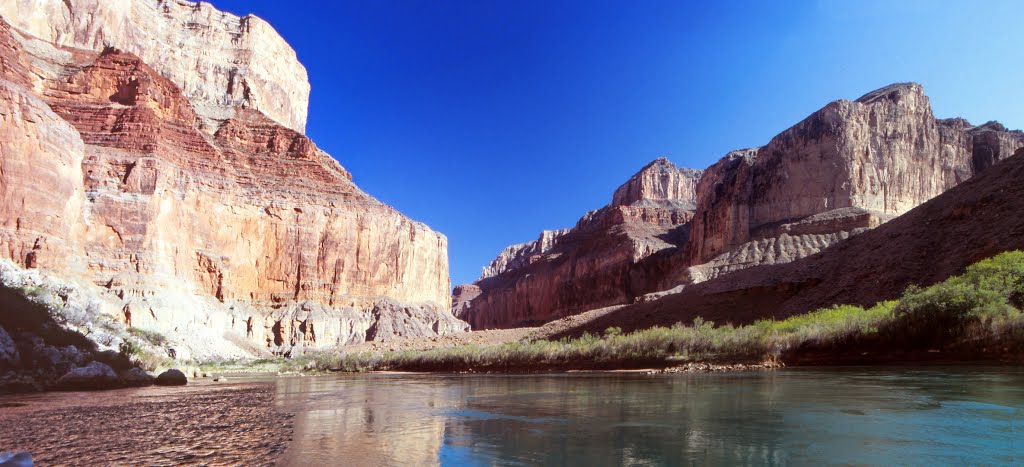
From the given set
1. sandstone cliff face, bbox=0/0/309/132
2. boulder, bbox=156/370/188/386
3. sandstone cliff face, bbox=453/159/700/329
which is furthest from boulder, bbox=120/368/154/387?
sandstone cliff face, bbox=453/159/700/329

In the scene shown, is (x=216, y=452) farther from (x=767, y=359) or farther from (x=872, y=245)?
(x=872, y=245)

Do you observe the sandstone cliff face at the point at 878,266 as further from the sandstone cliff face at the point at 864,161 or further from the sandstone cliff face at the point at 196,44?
the sandstone cliff face at the point at 196,44

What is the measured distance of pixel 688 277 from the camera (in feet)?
237

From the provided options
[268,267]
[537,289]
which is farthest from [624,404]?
[537,289]

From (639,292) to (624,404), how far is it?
9648 centimetres

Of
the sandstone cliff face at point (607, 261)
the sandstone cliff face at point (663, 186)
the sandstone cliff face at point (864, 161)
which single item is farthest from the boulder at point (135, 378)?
the sandstone cliff face at point (663, 186)

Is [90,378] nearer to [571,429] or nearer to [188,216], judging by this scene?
[571,429]

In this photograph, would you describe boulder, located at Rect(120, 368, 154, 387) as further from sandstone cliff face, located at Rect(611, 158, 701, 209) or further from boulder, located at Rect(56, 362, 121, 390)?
sandstone cliff face, located at Rect(611, 158, 701, 209)

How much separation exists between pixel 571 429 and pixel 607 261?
111586mm

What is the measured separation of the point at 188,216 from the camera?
2411 inches

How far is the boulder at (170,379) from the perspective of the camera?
19625mm

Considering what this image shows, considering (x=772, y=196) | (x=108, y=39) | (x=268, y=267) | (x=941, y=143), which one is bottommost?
(x=268, y=267)

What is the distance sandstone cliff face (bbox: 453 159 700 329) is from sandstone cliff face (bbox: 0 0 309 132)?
68630 mm

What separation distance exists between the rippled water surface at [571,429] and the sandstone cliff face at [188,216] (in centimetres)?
4099
